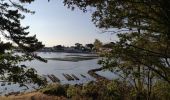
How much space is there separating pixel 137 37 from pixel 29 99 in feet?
55.7

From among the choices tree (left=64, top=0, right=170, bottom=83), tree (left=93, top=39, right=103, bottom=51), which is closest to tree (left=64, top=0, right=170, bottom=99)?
tree (left=64, top=0, right=170, bottom=83)

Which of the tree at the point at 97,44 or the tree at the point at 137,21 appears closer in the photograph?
the tree at the point at 137,21

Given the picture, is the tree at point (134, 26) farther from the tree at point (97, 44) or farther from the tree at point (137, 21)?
the tree at point (97, 44)

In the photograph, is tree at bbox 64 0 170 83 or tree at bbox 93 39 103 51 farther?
tree at bbox 93 39 103 51

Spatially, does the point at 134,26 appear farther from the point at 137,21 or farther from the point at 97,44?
the point at 97,44

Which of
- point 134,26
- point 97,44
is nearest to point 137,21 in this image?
point 134,26

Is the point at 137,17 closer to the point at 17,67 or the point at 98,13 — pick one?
the point at 98,13

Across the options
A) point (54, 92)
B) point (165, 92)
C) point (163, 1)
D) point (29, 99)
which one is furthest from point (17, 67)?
point (54, 92)

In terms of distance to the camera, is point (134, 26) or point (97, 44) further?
point (97, 44)

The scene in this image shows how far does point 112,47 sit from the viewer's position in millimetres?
12031

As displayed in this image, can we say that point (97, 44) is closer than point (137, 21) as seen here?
No

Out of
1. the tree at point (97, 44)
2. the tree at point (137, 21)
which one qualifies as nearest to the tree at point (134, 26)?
A: the tree at point (137, 21)

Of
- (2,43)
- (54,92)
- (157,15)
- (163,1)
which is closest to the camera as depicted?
(163,1)

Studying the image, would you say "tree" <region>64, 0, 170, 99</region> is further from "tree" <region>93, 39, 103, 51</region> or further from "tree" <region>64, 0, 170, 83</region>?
"tree" <region>93, 39, 103, 51</region>
